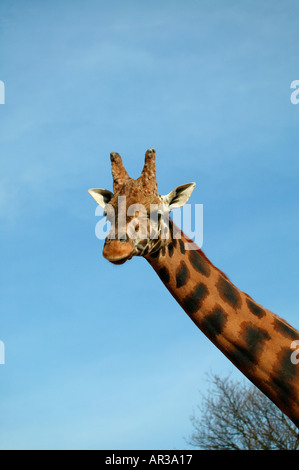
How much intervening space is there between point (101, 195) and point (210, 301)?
182 cm

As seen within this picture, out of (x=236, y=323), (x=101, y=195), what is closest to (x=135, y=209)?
(x=101, y=195)

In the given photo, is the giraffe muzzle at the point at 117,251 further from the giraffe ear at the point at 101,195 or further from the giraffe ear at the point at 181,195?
the giraffe ear at the point at 181,195

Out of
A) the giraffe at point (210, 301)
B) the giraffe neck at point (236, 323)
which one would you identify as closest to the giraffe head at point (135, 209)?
the giraffe at point (210, 301)

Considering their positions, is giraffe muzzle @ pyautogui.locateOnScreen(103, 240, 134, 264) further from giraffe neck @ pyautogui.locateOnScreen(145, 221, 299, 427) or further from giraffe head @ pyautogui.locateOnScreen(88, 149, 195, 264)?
giraffe neck @ pyautogui.locateOnScreen(145, 221, 299, 427)

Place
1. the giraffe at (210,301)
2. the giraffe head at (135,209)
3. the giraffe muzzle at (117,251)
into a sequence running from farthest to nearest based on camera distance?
the giraffe at (210,301) → the giraffe head at (135,209) → the giraffe muzzle at (117,251)

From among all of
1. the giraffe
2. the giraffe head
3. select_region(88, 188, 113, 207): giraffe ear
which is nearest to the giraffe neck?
the giraffe

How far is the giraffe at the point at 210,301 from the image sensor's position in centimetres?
643

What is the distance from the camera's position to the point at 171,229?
272 inches

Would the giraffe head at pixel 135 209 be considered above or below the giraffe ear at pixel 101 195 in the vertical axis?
below

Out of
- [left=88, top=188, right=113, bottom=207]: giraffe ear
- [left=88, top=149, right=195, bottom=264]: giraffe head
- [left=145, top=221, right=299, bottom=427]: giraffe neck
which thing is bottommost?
[left=145, top=221, right=299, bottom=427]: giraffe neck

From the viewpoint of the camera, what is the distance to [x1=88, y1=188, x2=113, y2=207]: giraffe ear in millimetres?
6953

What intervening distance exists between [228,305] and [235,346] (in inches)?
18.7
